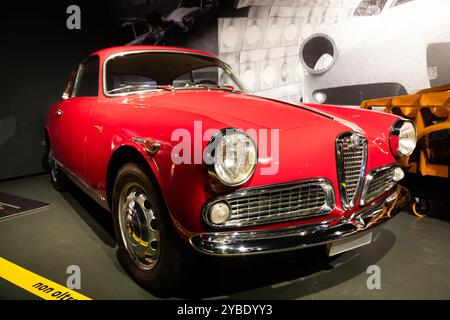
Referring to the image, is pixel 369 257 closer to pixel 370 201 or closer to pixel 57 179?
pixel 370 201

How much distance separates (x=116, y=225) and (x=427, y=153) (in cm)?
222

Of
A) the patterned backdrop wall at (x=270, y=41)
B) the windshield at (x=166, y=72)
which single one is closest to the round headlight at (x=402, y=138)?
the windshield at (x=166, y=72)

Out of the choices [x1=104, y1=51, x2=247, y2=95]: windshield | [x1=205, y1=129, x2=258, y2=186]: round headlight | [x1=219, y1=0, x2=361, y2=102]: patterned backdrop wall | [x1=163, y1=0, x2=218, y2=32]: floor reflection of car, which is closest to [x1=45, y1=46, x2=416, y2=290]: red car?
[x1=205, y1=129, x2=258, y2=186]: round headlight

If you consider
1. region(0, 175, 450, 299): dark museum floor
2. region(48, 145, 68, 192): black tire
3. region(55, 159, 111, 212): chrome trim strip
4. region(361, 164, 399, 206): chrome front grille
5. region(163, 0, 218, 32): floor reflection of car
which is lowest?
region(0, 175, 450, 299): dark museum floor

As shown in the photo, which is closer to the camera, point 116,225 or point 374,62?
point 116,225

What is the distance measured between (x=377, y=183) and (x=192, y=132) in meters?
1.08

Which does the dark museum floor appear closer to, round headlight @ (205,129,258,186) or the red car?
the red car

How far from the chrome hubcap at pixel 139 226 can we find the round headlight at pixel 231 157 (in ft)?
1.48

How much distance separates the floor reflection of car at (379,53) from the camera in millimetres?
3102

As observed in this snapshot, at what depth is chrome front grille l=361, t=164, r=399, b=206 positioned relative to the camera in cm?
184

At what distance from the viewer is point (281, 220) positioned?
1.57 meters

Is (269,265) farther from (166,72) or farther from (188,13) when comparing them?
(188,13)

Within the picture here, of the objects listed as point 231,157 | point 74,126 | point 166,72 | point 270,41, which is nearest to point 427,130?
point 231,157
